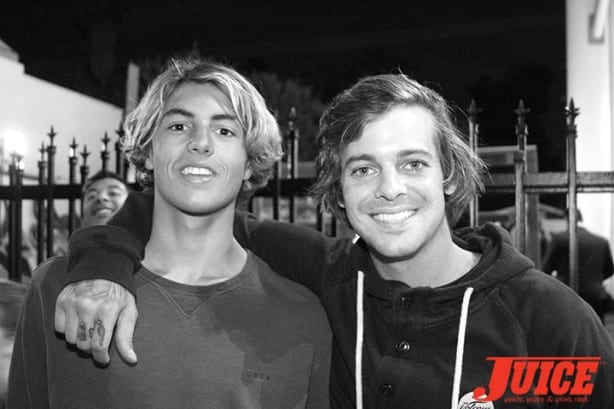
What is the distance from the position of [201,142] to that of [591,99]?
40.4ft

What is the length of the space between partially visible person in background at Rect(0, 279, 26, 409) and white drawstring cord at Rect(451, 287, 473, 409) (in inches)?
60.8

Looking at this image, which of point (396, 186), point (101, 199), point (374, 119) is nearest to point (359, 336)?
point (396, 186)

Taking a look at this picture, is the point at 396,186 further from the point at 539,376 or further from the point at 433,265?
the point at 539,376

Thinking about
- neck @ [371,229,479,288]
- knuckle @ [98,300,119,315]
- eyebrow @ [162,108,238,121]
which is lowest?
knuckle @ [98,300,119,315]

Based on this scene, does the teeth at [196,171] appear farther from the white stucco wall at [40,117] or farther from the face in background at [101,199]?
the white stucco wall at [40,117]

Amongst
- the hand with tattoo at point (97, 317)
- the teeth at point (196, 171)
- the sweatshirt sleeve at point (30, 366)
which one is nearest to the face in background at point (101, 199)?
the teeth at point (196, 171)

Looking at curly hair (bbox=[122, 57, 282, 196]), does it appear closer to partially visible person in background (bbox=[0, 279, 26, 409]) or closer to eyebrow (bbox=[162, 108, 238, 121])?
eyebrow (bbox=[162, 108, 238, 121])

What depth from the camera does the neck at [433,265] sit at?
7.29 feet

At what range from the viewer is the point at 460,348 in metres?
1.99

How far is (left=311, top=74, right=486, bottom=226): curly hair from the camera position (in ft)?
7.56

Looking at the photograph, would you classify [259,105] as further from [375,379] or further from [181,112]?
[375,379]

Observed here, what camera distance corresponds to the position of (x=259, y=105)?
2.67 m

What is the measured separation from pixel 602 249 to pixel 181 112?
547 centimetres

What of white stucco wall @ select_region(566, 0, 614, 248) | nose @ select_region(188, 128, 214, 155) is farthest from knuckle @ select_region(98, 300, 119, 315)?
white stucco wall @ select_region(566, 0, 614, 248)
